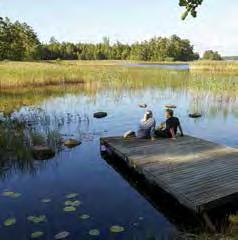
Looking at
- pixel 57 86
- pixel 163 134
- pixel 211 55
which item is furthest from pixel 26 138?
pixel 211 55

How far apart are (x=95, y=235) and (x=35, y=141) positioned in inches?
266

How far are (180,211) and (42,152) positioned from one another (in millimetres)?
5510

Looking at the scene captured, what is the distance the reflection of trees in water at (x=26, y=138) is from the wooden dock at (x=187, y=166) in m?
2.32

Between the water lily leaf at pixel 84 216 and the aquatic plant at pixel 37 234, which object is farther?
the water lily leaf at pixel 84 216

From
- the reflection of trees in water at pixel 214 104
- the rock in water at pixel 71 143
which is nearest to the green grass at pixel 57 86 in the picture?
the reflection of trees in water at pixel 214 104

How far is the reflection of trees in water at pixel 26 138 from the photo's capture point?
35.9 feet

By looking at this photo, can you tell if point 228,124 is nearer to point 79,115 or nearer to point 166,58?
point 79,115

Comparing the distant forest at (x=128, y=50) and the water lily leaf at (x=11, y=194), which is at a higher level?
the distant forest at (x=128, y=50)

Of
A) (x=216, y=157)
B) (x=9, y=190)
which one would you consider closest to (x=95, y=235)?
(x=9, y=190)

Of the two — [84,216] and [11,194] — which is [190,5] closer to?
[84,216]

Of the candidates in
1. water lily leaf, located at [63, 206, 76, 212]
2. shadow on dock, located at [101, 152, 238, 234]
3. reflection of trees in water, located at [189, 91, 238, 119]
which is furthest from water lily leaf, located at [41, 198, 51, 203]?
reflection of trees in water, located at [189, 91, 238, 119]

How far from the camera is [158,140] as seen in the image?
11773mm

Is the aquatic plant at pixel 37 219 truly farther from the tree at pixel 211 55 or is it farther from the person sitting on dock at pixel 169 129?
the tree at pixel 211 55

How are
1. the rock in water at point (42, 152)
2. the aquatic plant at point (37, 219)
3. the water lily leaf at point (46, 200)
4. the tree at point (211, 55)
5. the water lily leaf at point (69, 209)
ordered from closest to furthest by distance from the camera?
1. the aquatic plant at point (37, 219)
2. the water lily leaf at point (69, 209)
3. the water lily leaf at point (46, 200)
4. the rock in water at point (42, 152)
5. the tree at point (211, 55)
